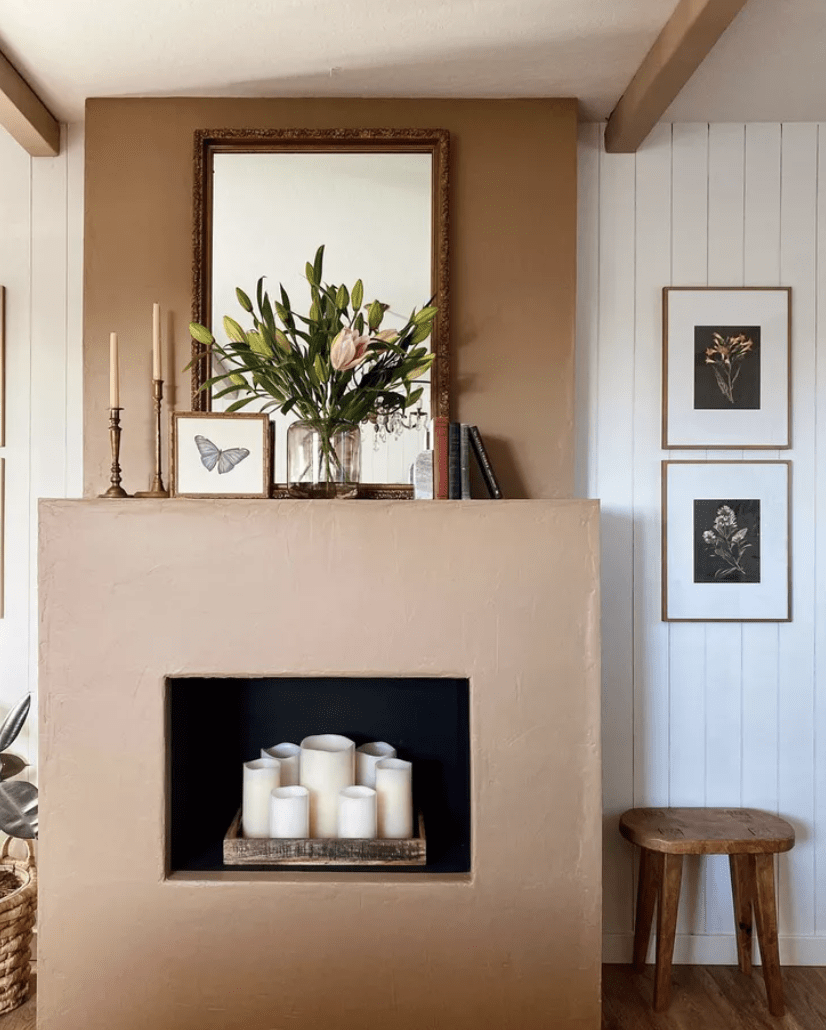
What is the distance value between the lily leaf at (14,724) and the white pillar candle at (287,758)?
0.63 meters

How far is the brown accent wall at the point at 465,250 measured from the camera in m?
2.49

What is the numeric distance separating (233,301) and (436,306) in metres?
0.55

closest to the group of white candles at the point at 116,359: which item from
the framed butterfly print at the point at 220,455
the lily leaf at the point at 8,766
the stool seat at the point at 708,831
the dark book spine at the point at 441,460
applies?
the framed butterfly print at the point at 220,455

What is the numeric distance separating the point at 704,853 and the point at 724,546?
85 centimetres

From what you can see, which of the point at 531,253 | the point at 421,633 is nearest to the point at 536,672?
the point at 421,633

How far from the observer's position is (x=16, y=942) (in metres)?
2.35

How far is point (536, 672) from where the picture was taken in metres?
2.13

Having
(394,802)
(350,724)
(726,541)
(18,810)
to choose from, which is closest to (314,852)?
(394,802)

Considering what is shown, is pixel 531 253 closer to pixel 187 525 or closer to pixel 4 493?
pixel 187 525

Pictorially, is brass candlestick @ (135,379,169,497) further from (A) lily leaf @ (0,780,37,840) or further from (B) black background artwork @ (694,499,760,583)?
(B) black background artwork @ (694,499,760,583)

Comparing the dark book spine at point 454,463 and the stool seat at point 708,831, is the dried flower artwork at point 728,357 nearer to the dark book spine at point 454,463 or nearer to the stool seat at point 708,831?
the dark book spine at point 454,463

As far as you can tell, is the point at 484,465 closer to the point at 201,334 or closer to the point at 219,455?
the point at 219,455

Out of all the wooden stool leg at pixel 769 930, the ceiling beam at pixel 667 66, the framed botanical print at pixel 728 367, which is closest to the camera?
the ceiling beam at pixel 667 66

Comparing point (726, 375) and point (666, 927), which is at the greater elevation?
point (726, 375)
